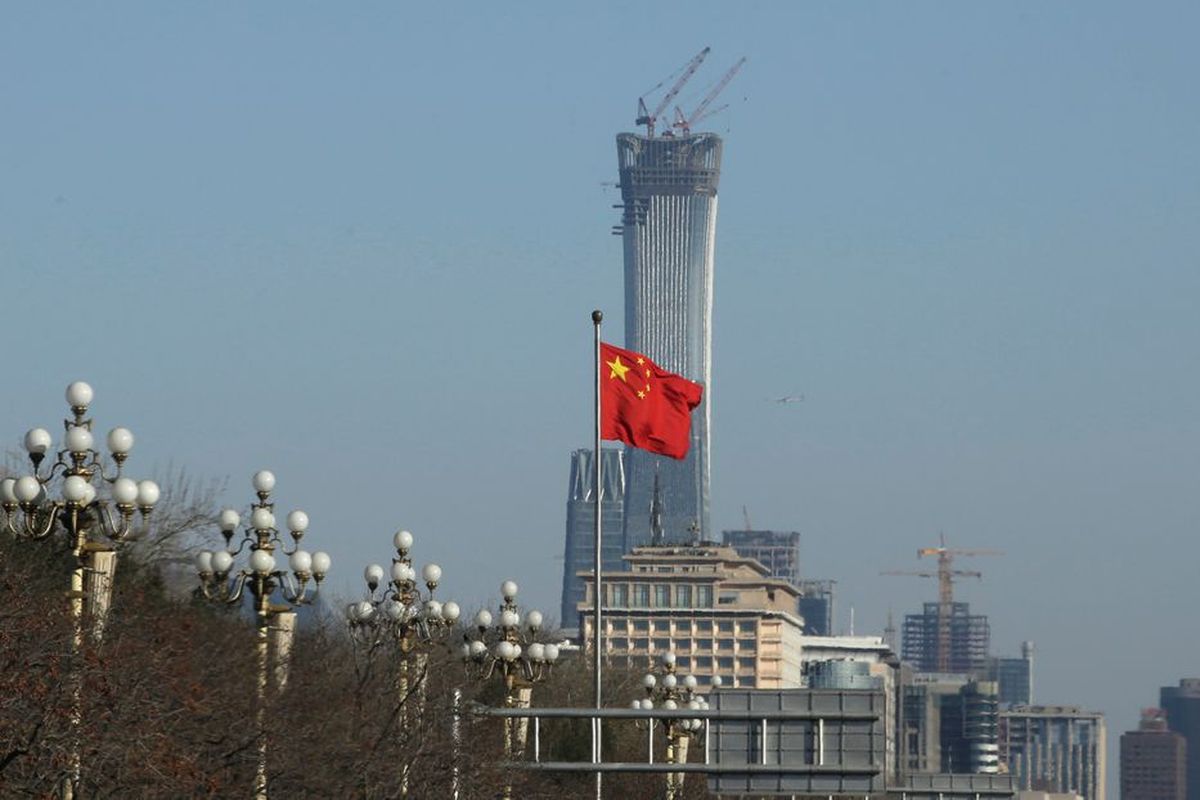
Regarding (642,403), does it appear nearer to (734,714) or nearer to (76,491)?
(734,714)

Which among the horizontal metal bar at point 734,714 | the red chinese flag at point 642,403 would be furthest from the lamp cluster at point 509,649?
the horizontal metal bar at point 734,714

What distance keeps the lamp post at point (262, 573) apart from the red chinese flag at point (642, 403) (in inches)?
323

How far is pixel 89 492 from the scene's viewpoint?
3769cm

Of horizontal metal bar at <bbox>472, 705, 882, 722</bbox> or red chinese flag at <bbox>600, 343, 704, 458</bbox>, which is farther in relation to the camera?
red chinese flag at <bbox>600, 343, 704, 458</bbox>

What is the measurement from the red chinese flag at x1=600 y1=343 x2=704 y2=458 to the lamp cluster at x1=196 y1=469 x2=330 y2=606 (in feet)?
27.7

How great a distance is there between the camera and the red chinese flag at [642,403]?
53.2m

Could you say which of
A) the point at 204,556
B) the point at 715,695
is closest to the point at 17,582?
the point at 204,556

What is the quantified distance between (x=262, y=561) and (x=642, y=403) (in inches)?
522

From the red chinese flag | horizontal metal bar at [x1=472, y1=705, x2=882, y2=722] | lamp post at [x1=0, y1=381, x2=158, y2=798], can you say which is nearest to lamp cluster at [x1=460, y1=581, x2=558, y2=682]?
the red chinese flag

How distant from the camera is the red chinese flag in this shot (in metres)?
53.2

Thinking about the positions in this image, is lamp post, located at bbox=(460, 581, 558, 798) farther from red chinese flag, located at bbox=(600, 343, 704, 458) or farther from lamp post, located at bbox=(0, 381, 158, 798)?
lamp post, located at bbox=(0, 381, 158, 798)

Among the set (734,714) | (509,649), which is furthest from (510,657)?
(734,714)

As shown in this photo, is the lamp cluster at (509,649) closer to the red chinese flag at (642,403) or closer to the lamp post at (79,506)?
the red chinese flag at (642,403)

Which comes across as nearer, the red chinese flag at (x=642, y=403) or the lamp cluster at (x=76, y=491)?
the lamp cluster at (x=76, y=491)
